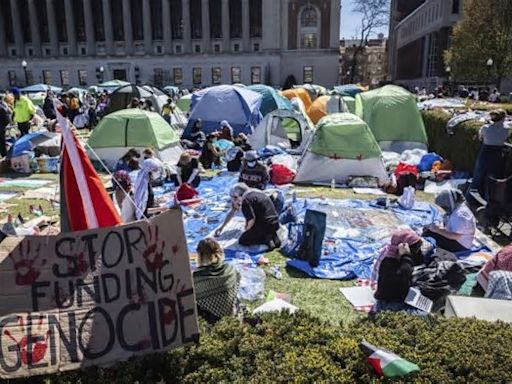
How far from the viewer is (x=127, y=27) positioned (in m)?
58.7

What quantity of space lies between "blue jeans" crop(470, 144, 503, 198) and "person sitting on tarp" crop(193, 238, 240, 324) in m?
5.82

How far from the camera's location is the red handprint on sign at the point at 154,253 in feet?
9.71

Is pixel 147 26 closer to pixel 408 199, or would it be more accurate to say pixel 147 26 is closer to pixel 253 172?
pixel 253 172

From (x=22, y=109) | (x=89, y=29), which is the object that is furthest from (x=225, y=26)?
(x=22, y=109)

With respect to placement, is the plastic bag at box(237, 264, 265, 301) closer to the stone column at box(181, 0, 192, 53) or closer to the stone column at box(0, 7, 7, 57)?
the stone column at box(181, 0, 192, 53)

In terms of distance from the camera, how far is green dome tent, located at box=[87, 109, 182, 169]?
38.1 feet

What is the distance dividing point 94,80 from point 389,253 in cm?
6242

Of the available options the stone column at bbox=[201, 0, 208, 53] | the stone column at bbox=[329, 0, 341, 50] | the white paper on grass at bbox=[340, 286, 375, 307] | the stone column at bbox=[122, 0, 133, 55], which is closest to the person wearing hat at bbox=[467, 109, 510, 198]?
the white paper on grass at bbox=[340, 286, 375, 307]

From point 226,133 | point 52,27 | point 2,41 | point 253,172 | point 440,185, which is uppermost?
point 52,27

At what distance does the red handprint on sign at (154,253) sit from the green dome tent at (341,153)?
7.79 metres

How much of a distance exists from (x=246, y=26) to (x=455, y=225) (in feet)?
181

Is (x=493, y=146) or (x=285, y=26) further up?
(x=285, y=26)

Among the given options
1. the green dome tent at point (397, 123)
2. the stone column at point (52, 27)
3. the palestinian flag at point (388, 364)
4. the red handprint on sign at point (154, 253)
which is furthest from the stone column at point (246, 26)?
the palestinian flag at point (388, 364)

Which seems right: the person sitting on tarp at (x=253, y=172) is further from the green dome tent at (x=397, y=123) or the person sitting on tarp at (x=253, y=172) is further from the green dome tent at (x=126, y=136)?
the green dome tent at (x=397, y=123)
